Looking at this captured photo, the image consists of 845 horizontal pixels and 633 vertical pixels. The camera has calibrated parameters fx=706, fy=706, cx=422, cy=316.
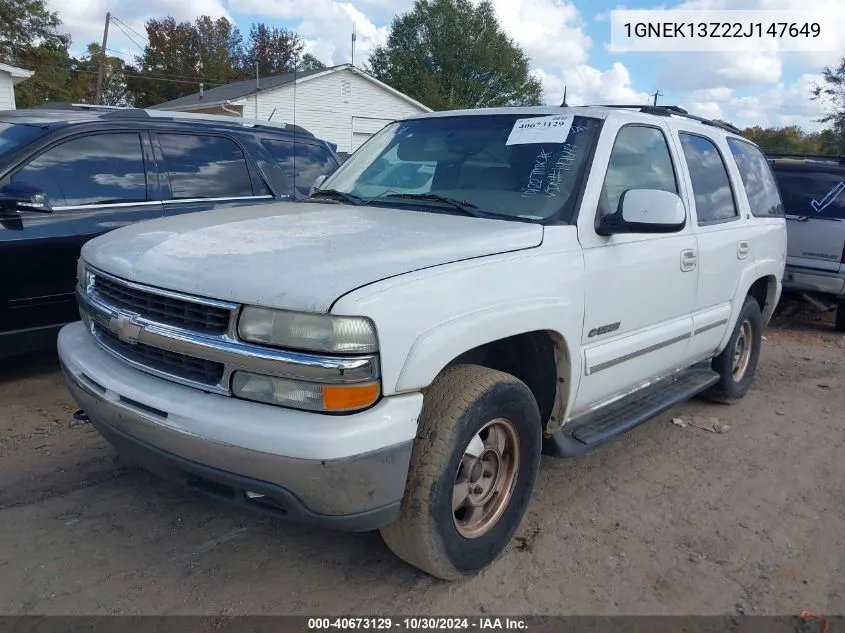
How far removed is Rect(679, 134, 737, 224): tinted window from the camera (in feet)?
13.9

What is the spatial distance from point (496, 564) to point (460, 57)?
49626 millimetres

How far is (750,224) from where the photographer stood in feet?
→ 15.7

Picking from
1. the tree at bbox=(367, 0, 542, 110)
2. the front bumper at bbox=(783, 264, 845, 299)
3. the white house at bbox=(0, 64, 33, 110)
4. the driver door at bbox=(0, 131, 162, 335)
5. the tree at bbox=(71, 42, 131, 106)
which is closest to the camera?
the driver door at bbox=(0, 131, 162, 335)

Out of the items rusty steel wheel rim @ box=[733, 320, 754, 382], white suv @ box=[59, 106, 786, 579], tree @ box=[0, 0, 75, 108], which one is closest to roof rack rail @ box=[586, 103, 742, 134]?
white suv @ box=[59, 106, 786, 579]

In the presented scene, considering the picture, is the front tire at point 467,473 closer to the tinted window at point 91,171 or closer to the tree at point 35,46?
the tinted window at point 91,171

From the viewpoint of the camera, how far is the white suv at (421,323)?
2277mm

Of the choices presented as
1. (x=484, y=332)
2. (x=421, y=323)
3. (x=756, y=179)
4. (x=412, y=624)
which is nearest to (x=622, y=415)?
(x=484, y=332)

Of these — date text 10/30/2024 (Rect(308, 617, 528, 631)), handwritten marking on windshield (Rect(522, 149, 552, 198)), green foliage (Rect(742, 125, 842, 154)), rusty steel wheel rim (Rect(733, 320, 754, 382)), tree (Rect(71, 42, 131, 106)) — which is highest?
tree (Rect(71, 42, 131, 106))

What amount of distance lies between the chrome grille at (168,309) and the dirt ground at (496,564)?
107 cm

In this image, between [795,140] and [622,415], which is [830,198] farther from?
[795,140]

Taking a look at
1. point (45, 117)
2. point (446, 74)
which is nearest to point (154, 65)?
point (446, 74)

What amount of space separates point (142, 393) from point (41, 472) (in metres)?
1.60

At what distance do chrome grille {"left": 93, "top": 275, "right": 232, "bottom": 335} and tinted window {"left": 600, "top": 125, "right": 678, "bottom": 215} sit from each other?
1.86 m

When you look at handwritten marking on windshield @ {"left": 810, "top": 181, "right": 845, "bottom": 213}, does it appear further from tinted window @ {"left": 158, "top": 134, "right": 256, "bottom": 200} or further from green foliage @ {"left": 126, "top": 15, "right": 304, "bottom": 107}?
green foliage @ {"left": 126, "top": 15, "right": 304, "bottom": 107}
